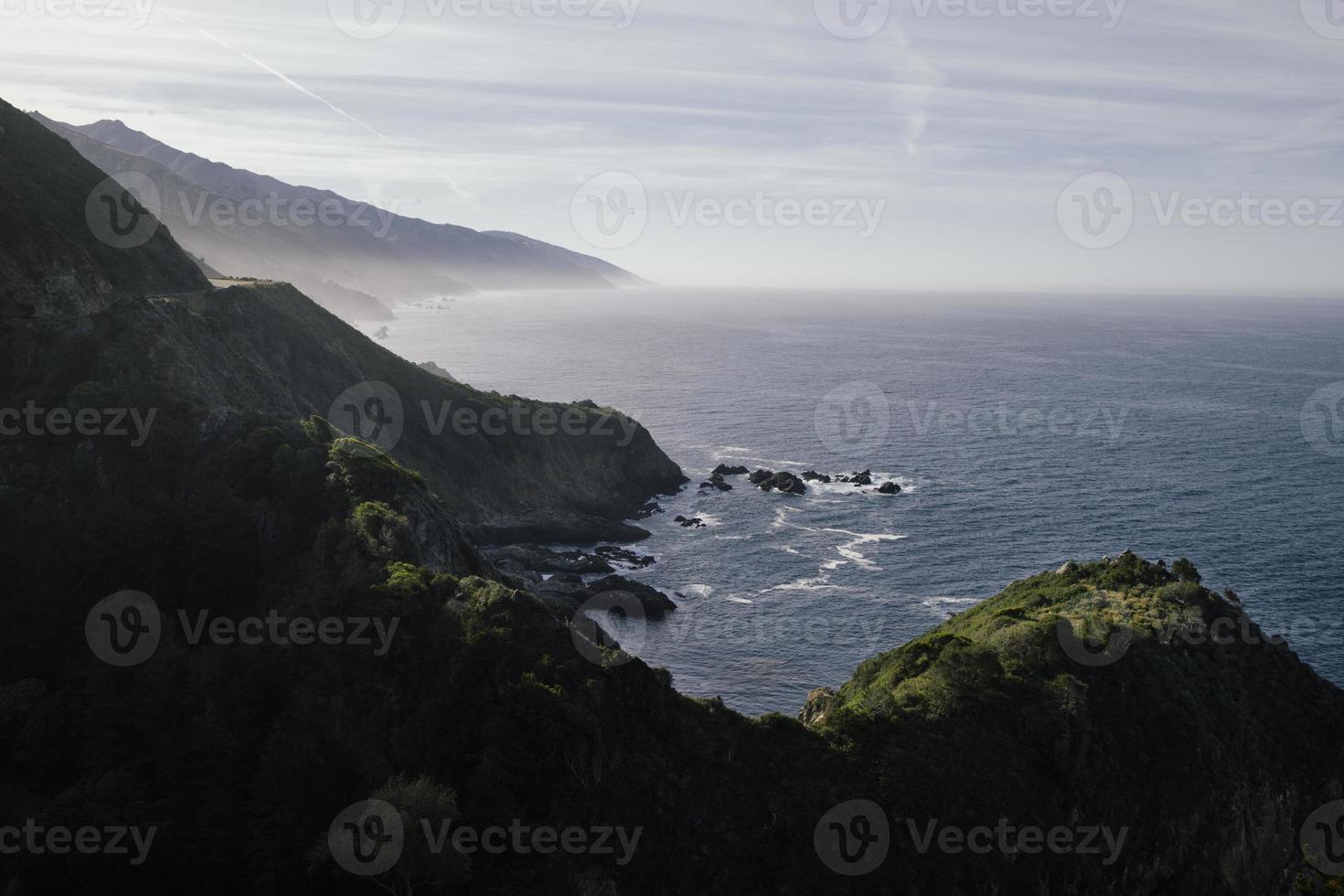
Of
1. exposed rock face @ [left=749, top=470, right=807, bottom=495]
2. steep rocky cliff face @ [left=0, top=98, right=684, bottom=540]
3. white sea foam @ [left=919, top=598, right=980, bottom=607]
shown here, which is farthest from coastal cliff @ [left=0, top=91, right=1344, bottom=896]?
exposed rock face @ [left=749, top=470, right=807, bottom=495]

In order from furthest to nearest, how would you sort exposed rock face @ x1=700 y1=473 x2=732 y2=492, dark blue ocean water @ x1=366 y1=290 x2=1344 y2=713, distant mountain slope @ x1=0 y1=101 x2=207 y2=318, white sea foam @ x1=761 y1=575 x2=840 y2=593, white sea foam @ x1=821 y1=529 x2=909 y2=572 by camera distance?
exposed rock face @ x1=700 y1=473 x2=732 y2=492, white sea foam @ x1=821 y1=529 x2=909 y2=572, white sea foam @ x1=761 y1=575 x2=840 y2=593, dark blue ocean water @ x1=366 y1=290 x2=1344 y2=713, distant mountain slope @ x1=0 y1=101 x2=207 y2=318

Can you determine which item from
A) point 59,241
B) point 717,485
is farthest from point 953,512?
point 59,241

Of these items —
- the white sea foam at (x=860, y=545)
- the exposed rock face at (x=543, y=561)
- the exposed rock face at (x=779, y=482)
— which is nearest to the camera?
the exposed rock face at (x=543, y=561)

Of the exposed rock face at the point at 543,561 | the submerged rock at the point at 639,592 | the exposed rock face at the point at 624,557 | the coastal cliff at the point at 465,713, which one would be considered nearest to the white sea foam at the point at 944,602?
the coastal cliff at the point at 465,713

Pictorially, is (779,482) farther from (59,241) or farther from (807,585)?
(59,241)

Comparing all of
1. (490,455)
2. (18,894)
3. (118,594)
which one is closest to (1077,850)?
(18,894)

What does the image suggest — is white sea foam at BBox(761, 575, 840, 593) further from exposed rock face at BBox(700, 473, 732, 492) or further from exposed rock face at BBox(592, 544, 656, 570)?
exposed rock face at BBox(700, 473, 732, 492)

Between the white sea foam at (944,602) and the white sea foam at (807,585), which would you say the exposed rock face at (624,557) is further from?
the white sea foam at (944,602)

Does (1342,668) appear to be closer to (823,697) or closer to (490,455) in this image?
(823,697)
